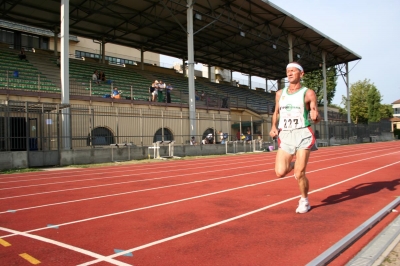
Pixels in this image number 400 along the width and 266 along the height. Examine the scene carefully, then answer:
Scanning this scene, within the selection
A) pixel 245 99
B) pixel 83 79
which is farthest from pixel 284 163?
pixel 245 99

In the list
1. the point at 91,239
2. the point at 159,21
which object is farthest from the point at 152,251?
the point at 159,21

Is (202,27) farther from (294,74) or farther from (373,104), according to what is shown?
(373,104)

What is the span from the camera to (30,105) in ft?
48.9

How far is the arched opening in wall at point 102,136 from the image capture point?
1698 centimetres

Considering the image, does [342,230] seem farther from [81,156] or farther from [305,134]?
[81,156]

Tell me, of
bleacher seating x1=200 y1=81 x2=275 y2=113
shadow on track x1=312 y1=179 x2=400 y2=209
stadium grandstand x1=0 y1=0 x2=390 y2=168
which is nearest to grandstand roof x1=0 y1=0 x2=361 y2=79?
stadium grandstand x1=0 y1=0 x2=390 y2=168

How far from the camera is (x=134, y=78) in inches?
1125

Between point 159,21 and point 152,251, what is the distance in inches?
1043

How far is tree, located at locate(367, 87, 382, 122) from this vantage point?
56812 mm

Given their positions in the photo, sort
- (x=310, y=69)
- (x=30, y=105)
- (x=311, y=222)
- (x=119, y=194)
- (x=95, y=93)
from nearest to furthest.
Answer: (x=311, y=222) < (x=119, y=194) < (x=30, y=105) < (x=95, y=93) < (x=310, y=69)

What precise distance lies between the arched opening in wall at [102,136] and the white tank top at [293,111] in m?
13.8

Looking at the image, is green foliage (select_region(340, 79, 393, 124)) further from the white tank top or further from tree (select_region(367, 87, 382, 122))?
the white tank top

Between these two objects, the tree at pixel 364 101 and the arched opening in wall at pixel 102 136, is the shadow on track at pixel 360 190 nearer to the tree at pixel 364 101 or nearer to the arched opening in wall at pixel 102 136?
the arched opening in wall at pixel 102 136

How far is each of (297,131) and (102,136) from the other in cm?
1463
